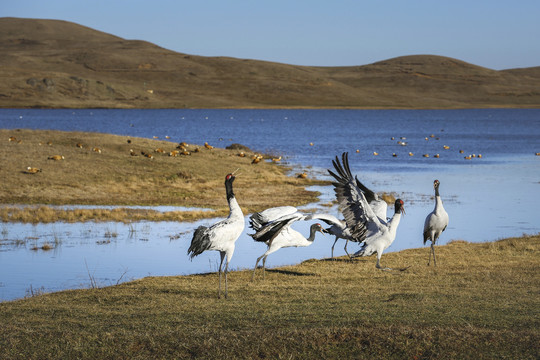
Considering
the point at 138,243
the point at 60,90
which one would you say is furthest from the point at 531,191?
the point at 60,90

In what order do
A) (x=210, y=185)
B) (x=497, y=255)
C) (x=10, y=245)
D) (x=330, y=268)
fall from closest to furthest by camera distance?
(x=330, y=268)
(x=497, y=255)
(x=10, y=245)
(x=210, y=185)

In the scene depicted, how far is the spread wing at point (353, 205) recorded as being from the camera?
600 inches

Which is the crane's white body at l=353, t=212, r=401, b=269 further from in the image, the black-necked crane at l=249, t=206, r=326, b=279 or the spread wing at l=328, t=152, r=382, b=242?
the black-necked crane at l=249, t=206, r=326, b=279

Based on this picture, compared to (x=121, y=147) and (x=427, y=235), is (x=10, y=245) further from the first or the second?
(x=121, y=147)

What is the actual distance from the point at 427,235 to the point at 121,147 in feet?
89.5

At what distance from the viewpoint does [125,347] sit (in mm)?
9438

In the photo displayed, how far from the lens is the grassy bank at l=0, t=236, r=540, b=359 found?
9.34 m

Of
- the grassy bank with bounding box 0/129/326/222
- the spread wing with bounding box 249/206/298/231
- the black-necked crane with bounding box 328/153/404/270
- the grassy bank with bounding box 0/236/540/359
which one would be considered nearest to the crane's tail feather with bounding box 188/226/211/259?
the grassy bank with bounding box 0/236/540/359

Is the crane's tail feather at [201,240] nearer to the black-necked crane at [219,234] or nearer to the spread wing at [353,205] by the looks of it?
the black-necked crane at [219,234]

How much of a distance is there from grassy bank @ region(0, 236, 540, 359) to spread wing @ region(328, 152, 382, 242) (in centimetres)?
102

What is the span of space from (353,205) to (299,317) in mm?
5102

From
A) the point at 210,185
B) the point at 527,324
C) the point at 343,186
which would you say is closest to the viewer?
the point at 527,324

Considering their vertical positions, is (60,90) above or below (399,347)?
above

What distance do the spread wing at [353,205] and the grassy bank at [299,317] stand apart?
3.35 feet
